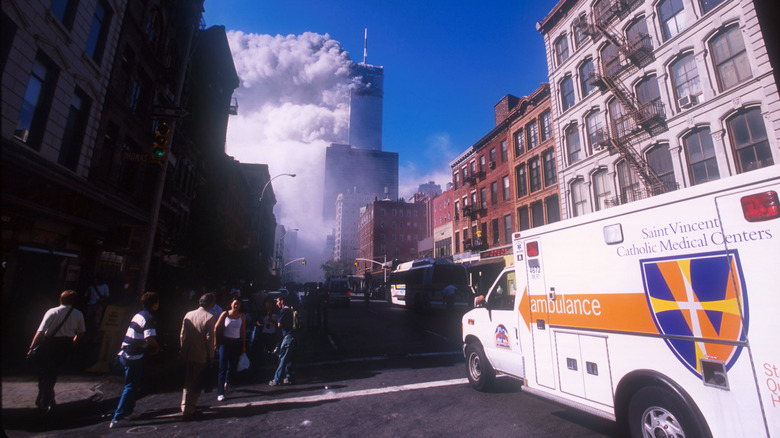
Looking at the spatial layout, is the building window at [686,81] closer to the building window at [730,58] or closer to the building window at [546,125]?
the building window at [730,58]

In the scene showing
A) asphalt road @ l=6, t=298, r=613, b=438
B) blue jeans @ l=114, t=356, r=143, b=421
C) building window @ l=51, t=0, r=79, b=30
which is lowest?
asphalt road @ l=6, t=298, r=613, b=438

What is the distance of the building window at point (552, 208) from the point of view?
25.1 meters

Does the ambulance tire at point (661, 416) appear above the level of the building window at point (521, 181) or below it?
below

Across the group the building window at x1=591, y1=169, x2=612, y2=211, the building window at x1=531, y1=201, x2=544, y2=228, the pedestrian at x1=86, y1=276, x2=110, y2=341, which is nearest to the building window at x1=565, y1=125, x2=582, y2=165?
the building window at x1=591, y1=169, x2=612, y2=211

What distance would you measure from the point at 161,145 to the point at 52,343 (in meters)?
5.03

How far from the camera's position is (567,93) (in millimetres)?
24328

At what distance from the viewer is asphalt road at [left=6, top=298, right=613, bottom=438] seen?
4945 millimetres

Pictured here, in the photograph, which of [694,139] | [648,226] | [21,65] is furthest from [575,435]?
[694,139]

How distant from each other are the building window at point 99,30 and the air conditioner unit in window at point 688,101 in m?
25.3

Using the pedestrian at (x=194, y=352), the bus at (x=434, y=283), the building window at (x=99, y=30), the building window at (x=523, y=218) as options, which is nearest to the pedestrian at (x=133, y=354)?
the pedestrian at (x=194, y=352)

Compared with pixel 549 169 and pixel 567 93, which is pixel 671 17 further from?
pixel 549 169

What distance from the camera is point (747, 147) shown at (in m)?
14.0

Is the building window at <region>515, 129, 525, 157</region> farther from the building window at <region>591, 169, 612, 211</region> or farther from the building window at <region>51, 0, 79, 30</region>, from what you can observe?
the building window at <region>51, 0, 79, 30</region>

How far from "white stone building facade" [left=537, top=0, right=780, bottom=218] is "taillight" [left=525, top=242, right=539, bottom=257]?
47.1 feet
